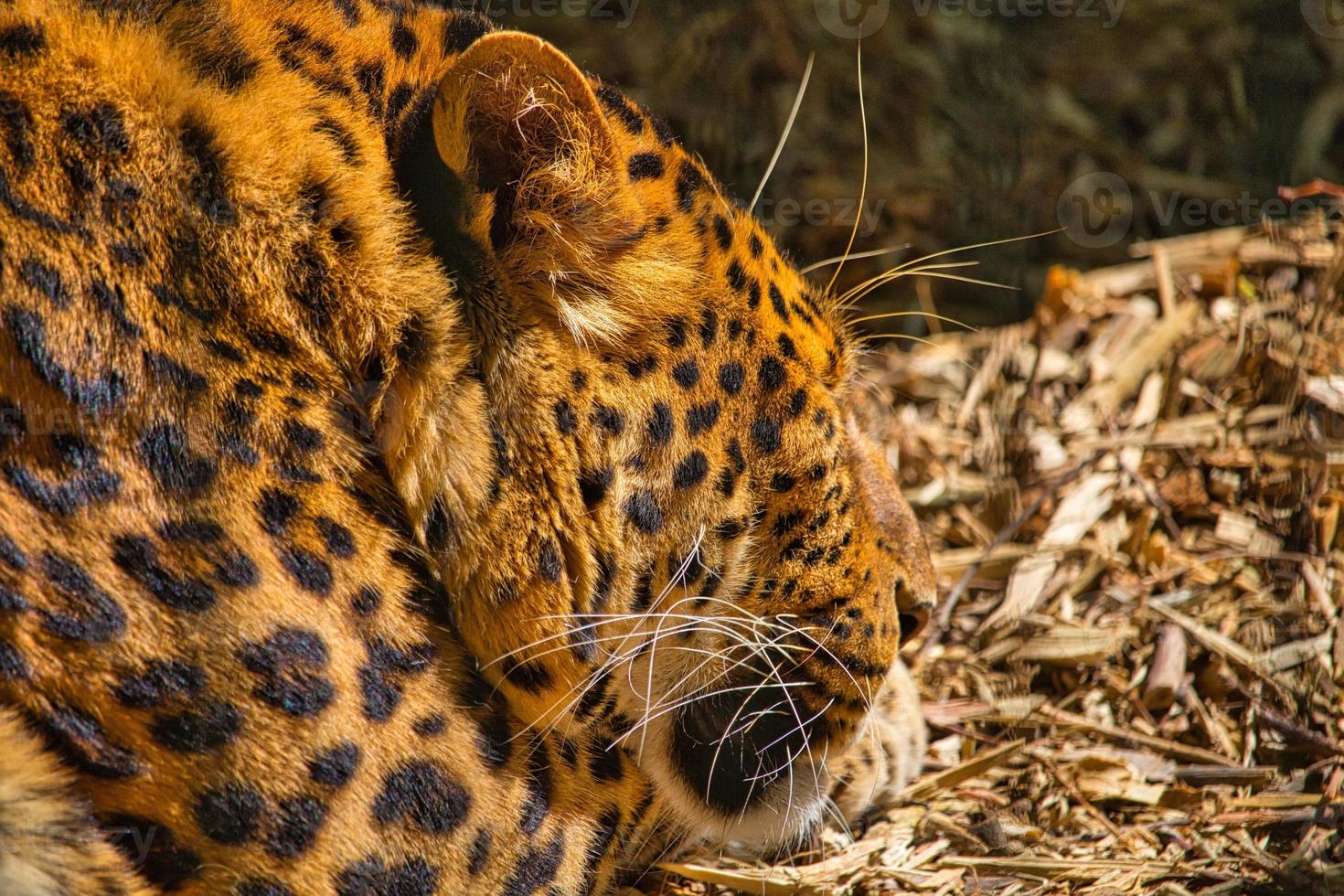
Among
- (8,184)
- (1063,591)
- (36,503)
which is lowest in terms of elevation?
(1063,591)

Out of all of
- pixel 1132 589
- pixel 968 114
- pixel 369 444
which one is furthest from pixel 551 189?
pixel 968 114

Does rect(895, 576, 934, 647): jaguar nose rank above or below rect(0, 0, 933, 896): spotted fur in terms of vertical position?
below

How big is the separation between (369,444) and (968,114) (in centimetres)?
392

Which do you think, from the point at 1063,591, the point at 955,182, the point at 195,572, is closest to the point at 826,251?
the point at 955,182

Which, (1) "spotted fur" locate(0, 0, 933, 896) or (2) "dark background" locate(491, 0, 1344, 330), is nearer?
(1) "spotted fur" locate(0, 0, 933, 896)

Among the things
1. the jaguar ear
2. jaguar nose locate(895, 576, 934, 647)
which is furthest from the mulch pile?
the jaguar ear

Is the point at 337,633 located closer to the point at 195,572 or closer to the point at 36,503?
the point at 195,572

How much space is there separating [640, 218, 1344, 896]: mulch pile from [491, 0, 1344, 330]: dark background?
33 cm

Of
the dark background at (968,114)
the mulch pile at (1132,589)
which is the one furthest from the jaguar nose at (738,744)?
the dark background at (968,114)

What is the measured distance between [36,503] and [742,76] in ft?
14.2

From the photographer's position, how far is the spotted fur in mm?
2238

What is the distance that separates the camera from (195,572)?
89.7 inches

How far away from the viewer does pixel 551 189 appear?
8.18ft

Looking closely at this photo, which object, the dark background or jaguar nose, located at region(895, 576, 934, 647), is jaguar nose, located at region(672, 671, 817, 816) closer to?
jaguar nose, located at region(895, 576, 934, 647)
